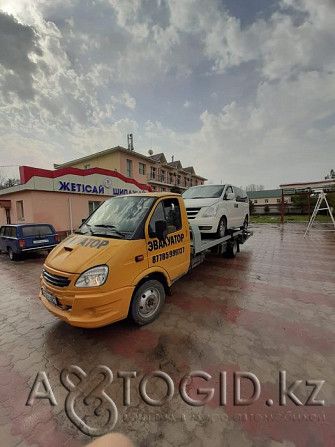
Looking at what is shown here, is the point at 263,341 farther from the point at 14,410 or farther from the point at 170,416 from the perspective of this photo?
the point at 14,410

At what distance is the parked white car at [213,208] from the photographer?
5.55 m

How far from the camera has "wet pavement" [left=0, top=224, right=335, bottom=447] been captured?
5.84 feet

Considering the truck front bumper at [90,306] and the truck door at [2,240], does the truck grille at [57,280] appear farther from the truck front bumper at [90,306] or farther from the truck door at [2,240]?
the truck door at [2,240]

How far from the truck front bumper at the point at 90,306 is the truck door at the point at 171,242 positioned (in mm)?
748

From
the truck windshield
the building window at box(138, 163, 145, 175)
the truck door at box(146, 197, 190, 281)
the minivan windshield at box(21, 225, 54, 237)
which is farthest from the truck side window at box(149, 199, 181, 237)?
the building window at box(138, 163, 145, 175)

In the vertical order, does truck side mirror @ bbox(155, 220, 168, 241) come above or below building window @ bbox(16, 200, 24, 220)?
below

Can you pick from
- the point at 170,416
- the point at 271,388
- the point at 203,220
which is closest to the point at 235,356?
the point at 271,388

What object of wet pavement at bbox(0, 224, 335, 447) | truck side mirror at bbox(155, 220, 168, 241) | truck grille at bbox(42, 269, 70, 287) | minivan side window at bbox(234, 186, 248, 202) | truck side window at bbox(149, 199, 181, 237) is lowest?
wet pavement at bbox(0, 224, 335, 447)

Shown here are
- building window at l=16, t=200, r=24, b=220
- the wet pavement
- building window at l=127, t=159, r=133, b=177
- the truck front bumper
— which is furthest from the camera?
building window at l=127, t=159, r=133, b=177

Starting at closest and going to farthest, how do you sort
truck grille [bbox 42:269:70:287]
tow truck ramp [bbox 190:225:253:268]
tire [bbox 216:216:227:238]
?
truck grille [bbox 42:269:70:287]
tow truck ramp [bbox 190:225:253:268]
tire [bbox 216:216:227:238]

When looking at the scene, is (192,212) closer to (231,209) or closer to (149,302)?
(231,209)

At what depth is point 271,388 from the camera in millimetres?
2168

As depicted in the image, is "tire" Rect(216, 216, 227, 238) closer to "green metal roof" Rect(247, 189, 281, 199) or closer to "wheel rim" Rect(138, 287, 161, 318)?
"wheel rim" Rect(138, 287, 161, 318)

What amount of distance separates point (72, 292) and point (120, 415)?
1.46 m
